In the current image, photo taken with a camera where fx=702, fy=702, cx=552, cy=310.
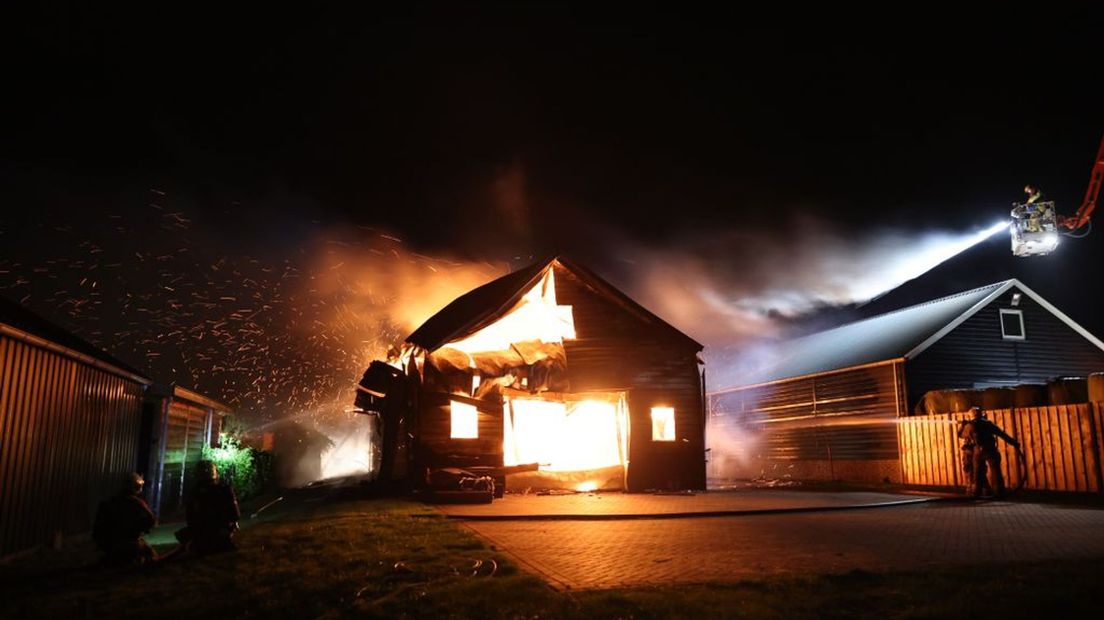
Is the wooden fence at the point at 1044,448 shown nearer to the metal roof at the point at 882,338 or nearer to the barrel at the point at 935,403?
the barrel at the point at 935,403

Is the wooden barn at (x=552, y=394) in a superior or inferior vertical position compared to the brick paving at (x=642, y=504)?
superior

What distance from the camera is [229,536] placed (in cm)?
940

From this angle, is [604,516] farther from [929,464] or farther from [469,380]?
[929,464]

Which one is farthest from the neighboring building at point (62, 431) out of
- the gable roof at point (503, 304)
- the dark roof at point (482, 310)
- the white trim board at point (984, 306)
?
the white trim board at point (984, 306)

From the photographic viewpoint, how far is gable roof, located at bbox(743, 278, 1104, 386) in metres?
26.3

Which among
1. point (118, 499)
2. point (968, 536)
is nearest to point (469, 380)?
point (118, 499)

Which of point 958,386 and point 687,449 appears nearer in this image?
point 687,449

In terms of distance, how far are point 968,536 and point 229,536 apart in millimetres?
10123

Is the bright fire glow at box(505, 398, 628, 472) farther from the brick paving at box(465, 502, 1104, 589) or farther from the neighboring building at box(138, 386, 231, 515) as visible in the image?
the neighboring building at box(138, 386, 231, 515)

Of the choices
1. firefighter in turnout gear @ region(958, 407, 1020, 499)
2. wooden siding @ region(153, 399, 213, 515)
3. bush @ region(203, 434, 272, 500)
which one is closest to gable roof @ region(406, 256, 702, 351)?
bush @ region(203, 434, 272, 500)

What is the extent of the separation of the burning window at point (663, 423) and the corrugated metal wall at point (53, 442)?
1331 centimetres

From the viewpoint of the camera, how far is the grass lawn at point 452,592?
223 inches

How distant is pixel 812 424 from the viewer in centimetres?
3016

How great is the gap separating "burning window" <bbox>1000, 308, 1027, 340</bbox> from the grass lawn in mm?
23212
